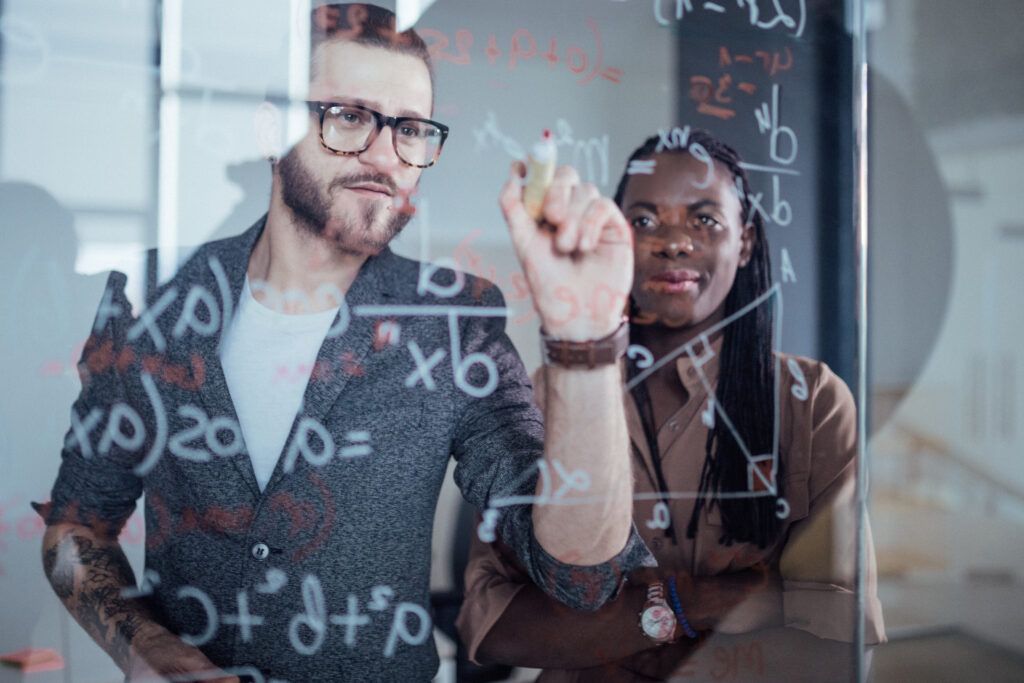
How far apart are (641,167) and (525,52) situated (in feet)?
0.91

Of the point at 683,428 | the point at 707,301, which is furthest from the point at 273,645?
the point at 707,301

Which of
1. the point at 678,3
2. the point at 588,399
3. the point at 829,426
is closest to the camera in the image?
the point at 588,399

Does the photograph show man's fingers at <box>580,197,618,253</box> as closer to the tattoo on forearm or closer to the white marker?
the white marker

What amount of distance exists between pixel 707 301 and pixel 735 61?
45 cm

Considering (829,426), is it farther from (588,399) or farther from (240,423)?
(240,423)

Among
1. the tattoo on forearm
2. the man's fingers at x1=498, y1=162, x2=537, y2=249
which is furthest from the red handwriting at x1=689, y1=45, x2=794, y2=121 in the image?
the tattoo on forearm

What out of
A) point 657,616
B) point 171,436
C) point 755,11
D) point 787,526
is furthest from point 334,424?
point 755,11

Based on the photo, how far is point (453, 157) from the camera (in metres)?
1.38

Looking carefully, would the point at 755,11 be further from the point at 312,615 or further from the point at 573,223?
the point at 312,615

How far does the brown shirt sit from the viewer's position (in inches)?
57.3

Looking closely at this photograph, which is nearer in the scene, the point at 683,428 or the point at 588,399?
the point at 588,399

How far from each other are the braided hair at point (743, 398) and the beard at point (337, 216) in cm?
60

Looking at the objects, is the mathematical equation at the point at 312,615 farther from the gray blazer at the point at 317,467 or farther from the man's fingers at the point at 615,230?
the man's fingers at the point at 615,230

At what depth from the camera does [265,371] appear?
1.33 meters
